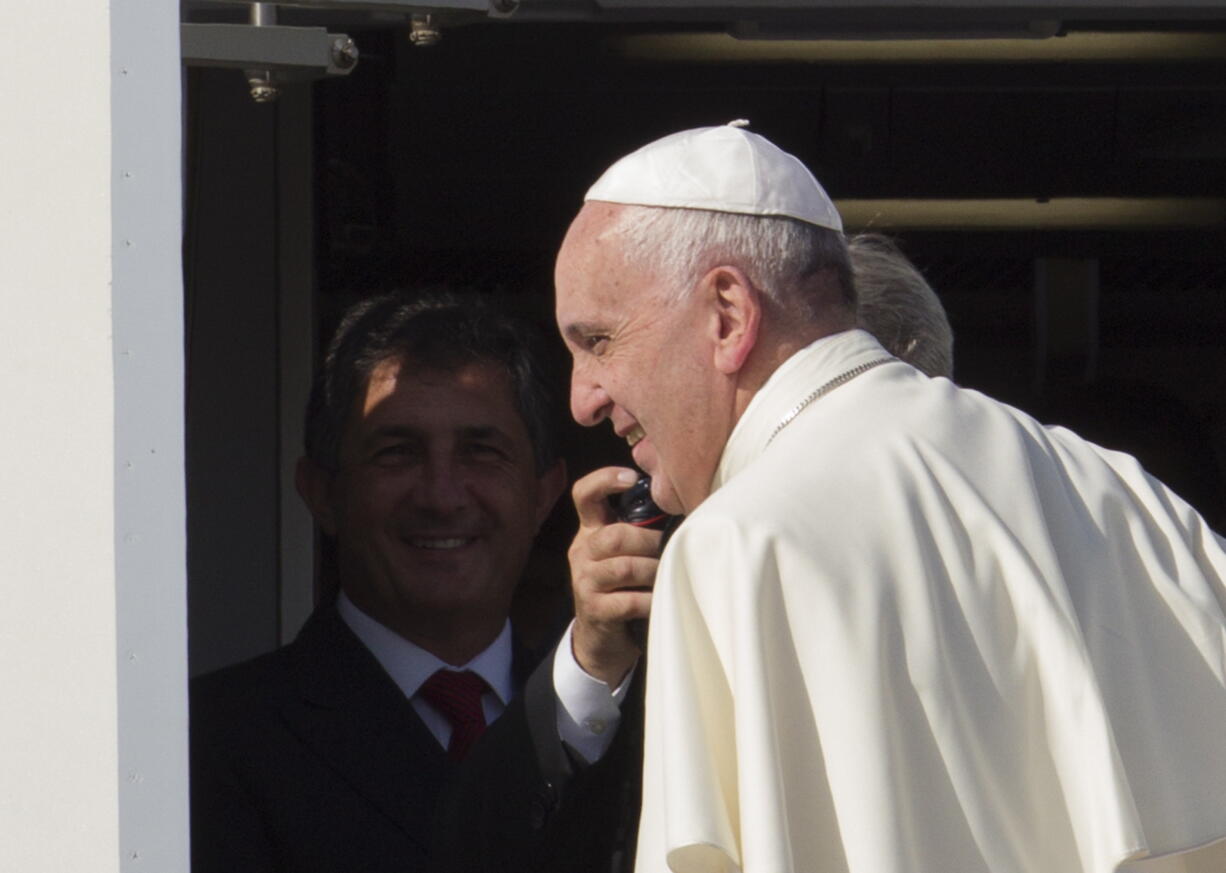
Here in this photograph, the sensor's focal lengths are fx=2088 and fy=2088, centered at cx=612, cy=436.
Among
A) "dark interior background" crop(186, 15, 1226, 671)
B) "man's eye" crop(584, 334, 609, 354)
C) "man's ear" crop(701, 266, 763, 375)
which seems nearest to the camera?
"man's ear" crop(701, 266, 763, 375)

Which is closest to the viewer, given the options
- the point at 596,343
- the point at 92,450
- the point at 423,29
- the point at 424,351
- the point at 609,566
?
the point at 92,450

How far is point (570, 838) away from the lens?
2.47 metres

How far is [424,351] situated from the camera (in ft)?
9.90

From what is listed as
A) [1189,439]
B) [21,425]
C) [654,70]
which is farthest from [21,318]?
[1189,439]

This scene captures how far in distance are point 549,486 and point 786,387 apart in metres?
1.19

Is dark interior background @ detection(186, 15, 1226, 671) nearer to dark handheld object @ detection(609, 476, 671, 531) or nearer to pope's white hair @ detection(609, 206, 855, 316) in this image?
dark handheld object @ detection(609, 476, 671, 531)

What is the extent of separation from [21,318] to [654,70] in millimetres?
3612

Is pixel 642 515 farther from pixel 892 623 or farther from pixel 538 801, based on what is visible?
pixel 892 623

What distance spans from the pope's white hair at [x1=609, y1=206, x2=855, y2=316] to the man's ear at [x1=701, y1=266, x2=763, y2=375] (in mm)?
18

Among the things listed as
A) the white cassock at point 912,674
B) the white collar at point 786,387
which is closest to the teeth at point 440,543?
the white collar at point 786,387

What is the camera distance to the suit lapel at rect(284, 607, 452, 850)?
2.68 metres

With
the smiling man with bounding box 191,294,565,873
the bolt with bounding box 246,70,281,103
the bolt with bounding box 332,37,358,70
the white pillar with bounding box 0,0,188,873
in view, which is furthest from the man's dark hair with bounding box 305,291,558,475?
the white pillar with bounding box 0,0,188,873

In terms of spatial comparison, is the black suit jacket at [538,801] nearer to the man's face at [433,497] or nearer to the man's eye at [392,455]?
the man's face at [433,497]

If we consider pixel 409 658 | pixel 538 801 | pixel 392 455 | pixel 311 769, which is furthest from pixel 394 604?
pixel 538 801
